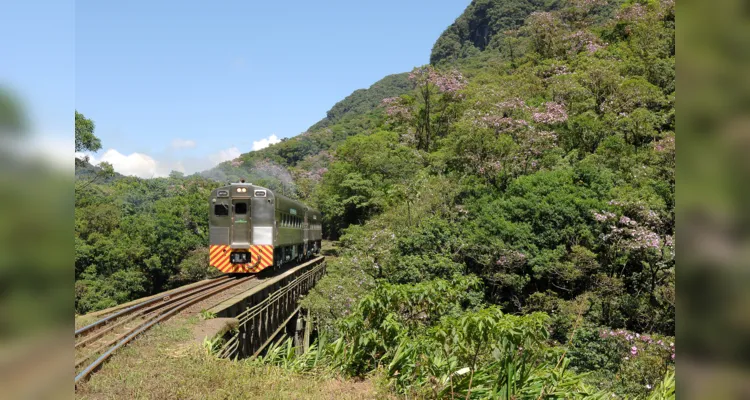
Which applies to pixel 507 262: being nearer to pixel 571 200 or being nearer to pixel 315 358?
pixel 571 200

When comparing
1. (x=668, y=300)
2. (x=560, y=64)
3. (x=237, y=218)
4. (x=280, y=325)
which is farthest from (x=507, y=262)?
(x=560, y=64)

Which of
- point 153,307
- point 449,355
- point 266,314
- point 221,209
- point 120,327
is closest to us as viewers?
point 449,355

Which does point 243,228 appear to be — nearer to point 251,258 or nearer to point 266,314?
point 251,258

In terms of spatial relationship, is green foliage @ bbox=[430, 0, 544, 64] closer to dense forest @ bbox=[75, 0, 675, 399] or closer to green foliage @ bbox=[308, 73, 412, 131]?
green foliage @ bbox=[308, 73, 412, 131]

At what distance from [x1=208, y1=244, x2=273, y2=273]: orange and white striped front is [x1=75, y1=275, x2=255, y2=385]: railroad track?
2.81m

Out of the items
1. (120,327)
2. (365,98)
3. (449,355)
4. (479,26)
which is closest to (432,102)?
(120,327)

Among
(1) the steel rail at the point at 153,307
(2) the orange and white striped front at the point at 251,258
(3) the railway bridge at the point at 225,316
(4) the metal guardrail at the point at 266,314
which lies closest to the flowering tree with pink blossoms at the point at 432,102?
(4) the metal guardrail at the point at 266,314

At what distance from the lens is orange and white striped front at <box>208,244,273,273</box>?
13953 mm

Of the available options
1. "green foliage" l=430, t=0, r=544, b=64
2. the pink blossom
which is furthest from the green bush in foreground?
"green foliage" l=430, t=0, r=544, b=64

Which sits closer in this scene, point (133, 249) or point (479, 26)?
point (133, 249)

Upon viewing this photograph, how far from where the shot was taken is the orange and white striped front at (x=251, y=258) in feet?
45.8

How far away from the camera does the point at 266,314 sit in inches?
465

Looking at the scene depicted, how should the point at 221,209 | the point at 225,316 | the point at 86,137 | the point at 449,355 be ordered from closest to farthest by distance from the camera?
the point at 449,355 < the point at 225,316 < the point at 221,209 < the point at 86,137

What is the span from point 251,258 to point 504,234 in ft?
23.2
